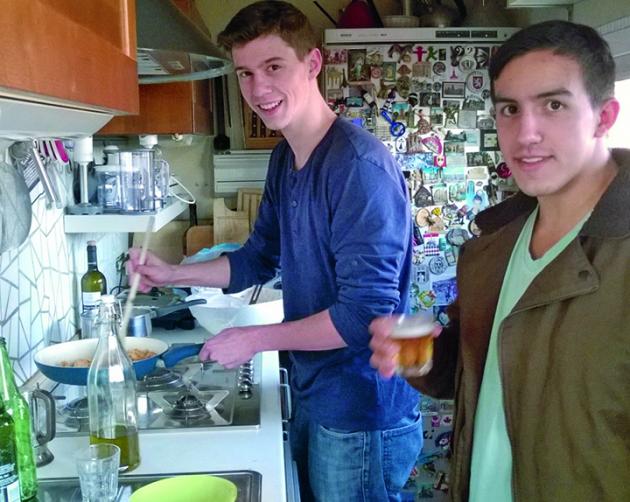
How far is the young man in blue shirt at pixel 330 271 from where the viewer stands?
1435 millimetres

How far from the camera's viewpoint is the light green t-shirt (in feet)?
3.69

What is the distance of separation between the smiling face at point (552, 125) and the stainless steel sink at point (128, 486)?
0.68 meters

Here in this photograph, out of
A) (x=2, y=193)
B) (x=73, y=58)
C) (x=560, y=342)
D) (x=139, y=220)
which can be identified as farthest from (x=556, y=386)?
(x=139, y=220)

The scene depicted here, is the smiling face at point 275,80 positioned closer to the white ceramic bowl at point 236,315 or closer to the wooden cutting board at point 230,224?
the white ceramic bowl at point 236,315

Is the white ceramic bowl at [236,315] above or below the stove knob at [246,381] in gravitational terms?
above

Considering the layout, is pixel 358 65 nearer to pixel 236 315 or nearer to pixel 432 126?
pixel 432 126

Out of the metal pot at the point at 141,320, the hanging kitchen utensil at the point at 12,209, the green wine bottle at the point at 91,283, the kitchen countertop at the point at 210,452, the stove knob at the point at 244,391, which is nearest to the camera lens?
the kitchen countertop at the point at 210,452

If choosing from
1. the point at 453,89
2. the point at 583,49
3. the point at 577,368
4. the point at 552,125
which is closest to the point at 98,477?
the point at 577,368

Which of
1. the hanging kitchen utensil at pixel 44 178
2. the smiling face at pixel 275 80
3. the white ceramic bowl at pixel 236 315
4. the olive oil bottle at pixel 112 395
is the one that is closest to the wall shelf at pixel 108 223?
the hanging kitchen utensil at pixel 44 178

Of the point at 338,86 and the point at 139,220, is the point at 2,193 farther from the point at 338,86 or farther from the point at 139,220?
the point at 338,86

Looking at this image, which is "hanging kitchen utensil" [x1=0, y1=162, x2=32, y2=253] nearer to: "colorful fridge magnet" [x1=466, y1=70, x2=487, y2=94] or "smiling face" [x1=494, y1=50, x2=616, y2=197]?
"smiling face" [x1=494, y1=50, x2=616, y2=197]

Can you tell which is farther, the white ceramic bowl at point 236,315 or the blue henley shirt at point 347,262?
the white ceramic bowl at point 236,315

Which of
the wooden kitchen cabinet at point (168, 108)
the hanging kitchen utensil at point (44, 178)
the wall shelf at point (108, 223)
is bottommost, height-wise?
the wall shelf at point (108, 223)

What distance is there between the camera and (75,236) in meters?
2.14
